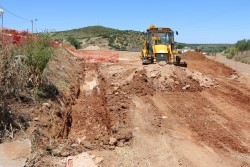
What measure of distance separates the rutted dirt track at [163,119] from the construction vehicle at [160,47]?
3026 millimetres

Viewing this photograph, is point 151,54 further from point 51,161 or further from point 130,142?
point 51,161

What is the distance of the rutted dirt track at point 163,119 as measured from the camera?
805 cm

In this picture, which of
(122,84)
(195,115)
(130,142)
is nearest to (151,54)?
(122,84)

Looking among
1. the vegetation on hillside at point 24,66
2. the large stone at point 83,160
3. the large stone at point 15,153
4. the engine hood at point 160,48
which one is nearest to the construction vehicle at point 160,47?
the engine hood at point 160,48

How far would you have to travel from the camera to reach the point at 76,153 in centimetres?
767

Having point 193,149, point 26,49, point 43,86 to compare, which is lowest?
point 193,149

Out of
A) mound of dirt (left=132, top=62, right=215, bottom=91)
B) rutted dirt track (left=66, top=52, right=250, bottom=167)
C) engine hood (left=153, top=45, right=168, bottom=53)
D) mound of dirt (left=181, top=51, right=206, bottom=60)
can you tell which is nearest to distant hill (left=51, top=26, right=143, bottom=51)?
mound of dirt (left=181, top=51, right=206, bottom=60)

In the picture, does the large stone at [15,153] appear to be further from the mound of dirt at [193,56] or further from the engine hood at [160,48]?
the mound of dirt at [193,56]

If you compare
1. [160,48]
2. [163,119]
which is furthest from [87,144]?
[160,48]

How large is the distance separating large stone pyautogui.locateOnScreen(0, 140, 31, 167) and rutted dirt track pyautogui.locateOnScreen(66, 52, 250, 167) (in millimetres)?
1473

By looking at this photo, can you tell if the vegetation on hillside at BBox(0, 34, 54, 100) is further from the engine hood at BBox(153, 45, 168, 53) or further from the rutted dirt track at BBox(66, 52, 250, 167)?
the engine hood at BBox(153, 45, 168, 53)

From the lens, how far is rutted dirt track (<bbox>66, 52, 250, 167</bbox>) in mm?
8055

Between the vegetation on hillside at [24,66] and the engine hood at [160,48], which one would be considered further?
the engine hood at [160,48]

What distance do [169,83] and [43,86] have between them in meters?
5.93
